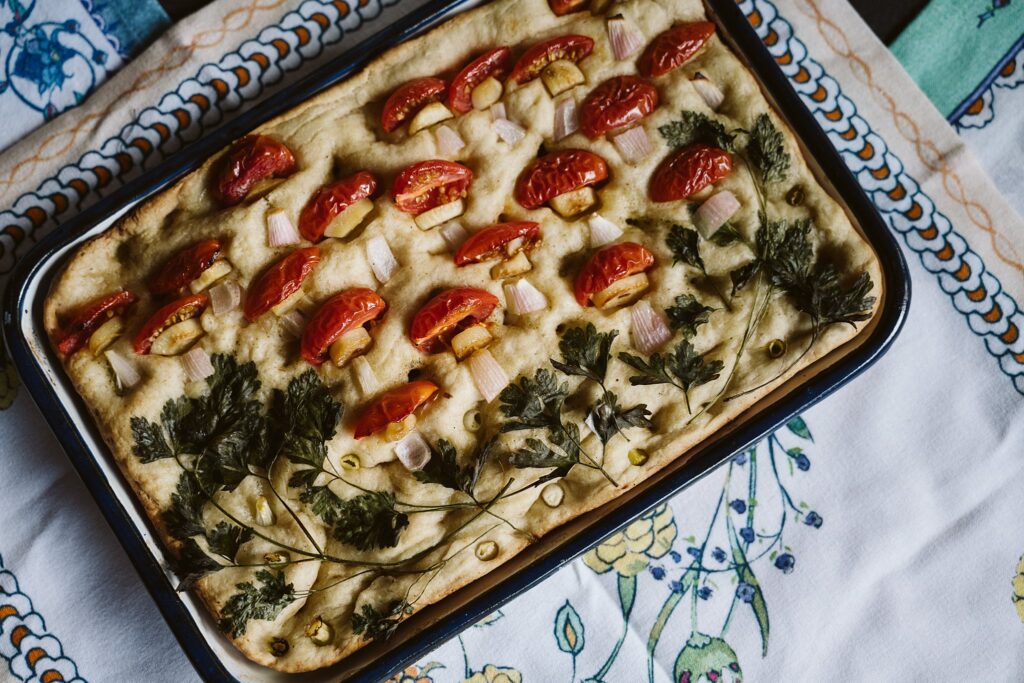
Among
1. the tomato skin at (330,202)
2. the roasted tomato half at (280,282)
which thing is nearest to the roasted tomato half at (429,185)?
the tomato skin at (330,202)

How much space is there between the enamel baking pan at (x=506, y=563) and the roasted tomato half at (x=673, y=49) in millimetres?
110

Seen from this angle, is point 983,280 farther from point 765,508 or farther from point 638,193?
point 638,193

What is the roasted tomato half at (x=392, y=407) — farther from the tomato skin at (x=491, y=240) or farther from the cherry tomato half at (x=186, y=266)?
the cherry tomato half at (x=186, y=266)

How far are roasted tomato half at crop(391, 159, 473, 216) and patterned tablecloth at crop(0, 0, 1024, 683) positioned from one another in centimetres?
72

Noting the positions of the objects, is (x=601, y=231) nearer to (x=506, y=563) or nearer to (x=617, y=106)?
(x=617, y=106)

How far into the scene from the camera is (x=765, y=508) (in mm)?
2932

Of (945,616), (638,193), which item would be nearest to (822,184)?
(638,193)

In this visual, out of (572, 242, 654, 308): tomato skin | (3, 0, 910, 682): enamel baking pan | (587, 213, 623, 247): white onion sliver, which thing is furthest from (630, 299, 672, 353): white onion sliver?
(3, 0, 910, 682): enamel baking pan

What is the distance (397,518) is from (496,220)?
877 mm

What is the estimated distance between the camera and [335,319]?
241cm

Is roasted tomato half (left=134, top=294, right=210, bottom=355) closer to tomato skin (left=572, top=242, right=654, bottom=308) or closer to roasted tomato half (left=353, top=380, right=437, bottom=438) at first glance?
roasted tomato half (left=353, top=380, right=437, bottom=438)

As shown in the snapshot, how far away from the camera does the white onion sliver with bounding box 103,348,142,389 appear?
2.47 metres

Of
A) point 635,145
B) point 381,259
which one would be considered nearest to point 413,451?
point 381,259

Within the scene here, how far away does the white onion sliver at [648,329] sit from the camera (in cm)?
250
